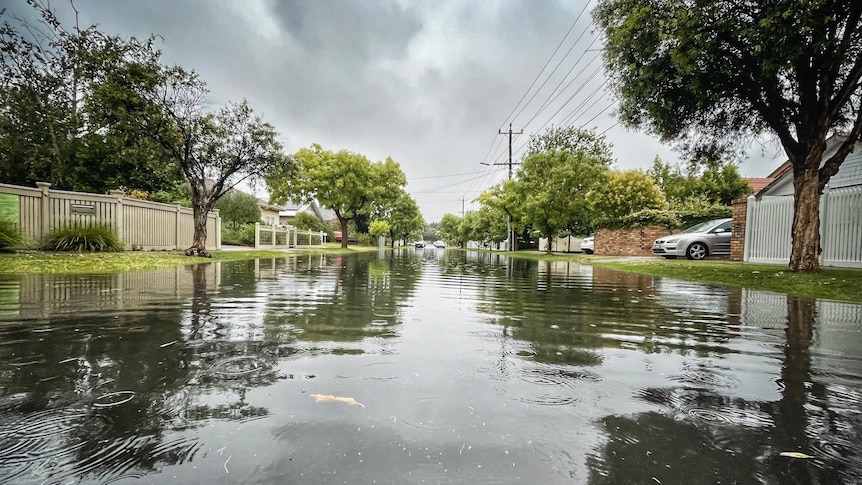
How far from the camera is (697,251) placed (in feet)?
50.6

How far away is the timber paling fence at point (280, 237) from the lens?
22725mm

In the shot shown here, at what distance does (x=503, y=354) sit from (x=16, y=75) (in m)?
24.5

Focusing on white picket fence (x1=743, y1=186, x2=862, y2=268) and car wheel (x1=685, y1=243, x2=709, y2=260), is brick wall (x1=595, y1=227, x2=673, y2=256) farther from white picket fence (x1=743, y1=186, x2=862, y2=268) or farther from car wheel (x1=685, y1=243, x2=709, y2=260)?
white picket fence (x1=743, y1=186, x2=862, y2=268)

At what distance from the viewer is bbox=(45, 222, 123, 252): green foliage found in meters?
11.3

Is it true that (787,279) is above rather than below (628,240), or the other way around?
below

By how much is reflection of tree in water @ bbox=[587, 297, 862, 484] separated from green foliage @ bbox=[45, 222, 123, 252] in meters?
14.9

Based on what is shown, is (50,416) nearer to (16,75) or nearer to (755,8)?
(755,8)

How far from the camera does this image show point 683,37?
295 inches

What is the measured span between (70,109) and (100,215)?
10.4 metres

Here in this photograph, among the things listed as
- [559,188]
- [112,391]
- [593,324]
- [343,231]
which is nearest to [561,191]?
[559,188]

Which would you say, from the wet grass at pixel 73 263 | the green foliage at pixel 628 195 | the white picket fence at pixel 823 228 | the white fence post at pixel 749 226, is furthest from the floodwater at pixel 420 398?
the green foliage at pixel 628 195

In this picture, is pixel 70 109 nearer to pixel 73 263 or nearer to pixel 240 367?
pixel 73 263

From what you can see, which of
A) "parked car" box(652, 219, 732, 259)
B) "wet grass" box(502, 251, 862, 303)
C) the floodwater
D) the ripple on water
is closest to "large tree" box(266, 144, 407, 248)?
"parked car" box(652, 219, 732, 259)

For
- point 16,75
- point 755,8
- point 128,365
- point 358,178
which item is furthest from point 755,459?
point 358,178
